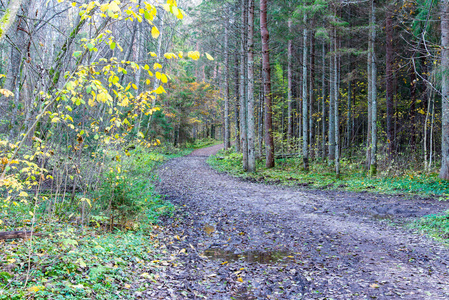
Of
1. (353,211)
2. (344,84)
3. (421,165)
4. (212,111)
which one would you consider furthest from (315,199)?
(212,111)

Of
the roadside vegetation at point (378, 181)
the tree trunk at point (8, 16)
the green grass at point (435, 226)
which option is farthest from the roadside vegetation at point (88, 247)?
the roadside vegetation at point (378, 181)

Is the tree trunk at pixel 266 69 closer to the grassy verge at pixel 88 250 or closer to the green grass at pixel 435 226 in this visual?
the green grass at pixel 435 226

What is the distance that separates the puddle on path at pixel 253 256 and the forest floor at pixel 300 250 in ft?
0.06

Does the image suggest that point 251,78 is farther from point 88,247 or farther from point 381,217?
point 88,247

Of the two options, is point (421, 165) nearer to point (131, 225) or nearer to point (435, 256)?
point (435, 256)

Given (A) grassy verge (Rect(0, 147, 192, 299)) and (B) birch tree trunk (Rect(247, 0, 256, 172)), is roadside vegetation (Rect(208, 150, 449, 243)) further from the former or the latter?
(A) grassy verge (Rect(0, 147, 192, 299))

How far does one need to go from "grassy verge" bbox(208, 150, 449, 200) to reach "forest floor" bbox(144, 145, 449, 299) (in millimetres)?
1086

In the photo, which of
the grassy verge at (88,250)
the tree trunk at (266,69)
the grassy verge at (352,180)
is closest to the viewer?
the grassy verge at (88,250)

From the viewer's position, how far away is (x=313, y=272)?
411 cm

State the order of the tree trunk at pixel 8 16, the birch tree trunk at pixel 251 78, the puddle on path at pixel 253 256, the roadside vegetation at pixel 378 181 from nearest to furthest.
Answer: the tree trunk at pixel 8 16 < the puddle on path at pixel 253 256 < the roadside vegetation at pixel 378 181 < the birch tree trunk at pixel 251 78

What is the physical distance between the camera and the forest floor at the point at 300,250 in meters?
3.63

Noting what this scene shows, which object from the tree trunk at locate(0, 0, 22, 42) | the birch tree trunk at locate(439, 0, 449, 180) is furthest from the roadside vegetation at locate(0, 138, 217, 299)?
the birch tree trunk at locate(439, 0, 449, 180)

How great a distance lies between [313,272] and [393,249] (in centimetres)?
186

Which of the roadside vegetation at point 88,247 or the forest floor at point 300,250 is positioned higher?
the roadside vegetation at point 88,247
